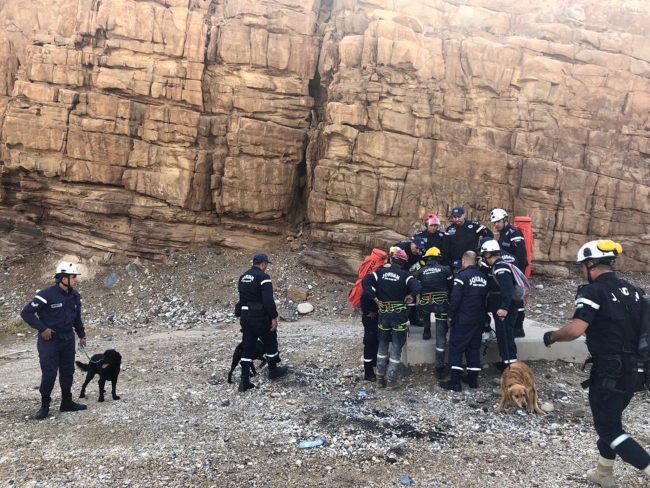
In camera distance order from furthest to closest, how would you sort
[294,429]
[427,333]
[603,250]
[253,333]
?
[427,333] → [253,333] → [294,429] → [603,250]

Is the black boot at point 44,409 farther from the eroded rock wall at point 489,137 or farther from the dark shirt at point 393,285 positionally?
the eroded rock wall at point 489,137

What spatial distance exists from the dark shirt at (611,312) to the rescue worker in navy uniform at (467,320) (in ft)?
7.75

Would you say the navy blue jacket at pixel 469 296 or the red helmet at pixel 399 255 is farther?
the red helmet at pixel 399 255

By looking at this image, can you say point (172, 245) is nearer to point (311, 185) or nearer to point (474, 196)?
point (311, 185)

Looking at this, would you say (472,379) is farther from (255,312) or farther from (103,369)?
(103,369)

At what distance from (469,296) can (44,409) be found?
6.24 m

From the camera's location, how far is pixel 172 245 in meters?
16.4

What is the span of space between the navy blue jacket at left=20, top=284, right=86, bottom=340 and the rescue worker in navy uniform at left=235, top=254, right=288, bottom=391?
7.81 ft

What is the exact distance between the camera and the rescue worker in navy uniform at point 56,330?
5957 millimetres

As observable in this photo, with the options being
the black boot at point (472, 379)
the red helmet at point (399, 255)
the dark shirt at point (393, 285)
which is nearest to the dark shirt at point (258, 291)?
the dark shirt at point (393, 285)

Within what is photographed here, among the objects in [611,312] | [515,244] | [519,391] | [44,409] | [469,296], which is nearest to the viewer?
[611,312]

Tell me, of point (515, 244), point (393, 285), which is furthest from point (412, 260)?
point (393, 285)

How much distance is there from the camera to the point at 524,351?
7.58 m

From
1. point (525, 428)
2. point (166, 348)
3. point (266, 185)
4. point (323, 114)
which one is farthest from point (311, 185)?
point (525, 428)
